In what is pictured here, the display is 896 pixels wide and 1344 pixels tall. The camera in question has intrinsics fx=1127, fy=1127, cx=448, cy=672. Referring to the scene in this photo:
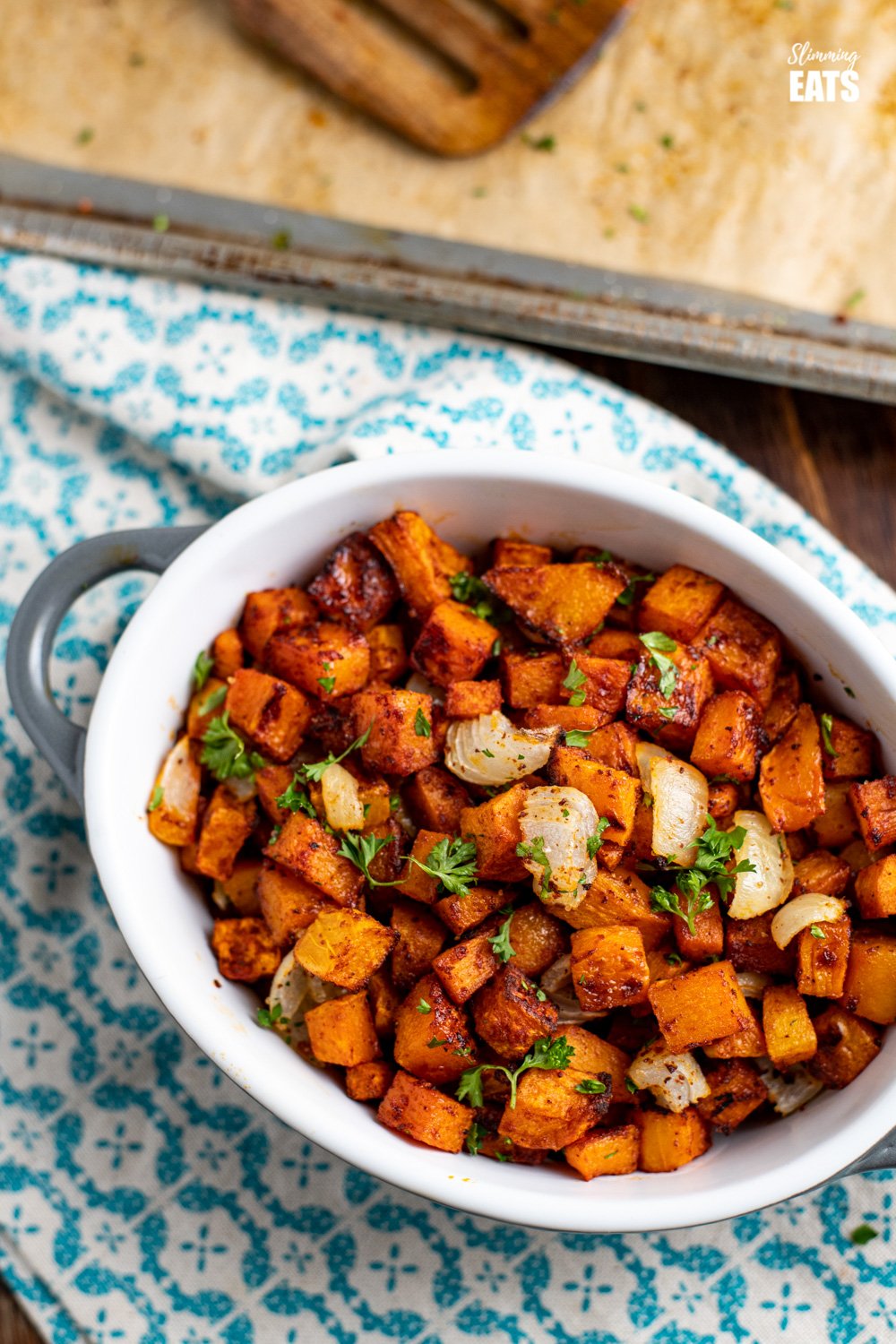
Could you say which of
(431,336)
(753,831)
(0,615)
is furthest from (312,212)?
(753,831)

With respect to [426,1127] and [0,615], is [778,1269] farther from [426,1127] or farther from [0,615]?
[0,615]

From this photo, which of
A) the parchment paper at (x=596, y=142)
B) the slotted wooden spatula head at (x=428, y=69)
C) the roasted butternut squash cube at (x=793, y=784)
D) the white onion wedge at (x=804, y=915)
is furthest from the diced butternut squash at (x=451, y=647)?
the slotted wooden spatula head at (x=428, y=69)

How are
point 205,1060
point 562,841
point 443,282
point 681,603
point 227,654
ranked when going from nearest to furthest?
point 562,841, point 681,603, point 227,654, point 205,1060, point 443,282

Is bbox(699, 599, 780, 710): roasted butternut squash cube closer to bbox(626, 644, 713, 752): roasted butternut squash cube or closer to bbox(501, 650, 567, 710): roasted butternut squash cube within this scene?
bbox(626, 644, 713, 752): roasted butternut squash cube

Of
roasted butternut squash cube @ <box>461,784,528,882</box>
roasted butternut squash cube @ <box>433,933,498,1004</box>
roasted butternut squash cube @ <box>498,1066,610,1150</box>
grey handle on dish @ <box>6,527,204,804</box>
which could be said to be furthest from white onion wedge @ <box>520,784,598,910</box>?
grey handle on dish @ <box>6,527,204,804</box>

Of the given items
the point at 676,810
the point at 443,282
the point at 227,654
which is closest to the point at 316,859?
the point at 227,654

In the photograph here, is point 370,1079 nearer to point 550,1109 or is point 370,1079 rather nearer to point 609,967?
point 550,1109
